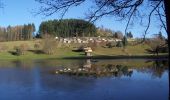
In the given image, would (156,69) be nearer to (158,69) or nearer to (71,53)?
(158,69)

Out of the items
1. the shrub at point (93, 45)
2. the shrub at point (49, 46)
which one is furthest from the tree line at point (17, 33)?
the shrub at point (93, 45)

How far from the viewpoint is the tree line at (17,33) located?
130 meters

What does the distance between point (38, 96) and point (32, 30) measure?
110 metres

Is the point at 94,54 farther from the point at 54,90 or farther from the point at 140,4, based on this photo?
the point at 140,4

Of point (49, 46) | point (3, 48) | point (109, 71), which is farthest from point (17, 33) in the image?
point (109, 71)

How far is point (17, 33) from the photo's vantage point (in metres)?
133

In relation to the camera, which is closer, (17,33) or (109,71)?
(109,71)

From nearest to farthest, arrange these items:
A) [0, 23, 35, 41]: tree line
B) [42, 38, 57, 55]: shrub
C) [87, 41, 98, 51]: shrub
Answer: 1. [42, 38, 57, 55]: shrub
2. [87, 41, 98, 51]: shrub
3. [0, 23, 35, 41]: tree line

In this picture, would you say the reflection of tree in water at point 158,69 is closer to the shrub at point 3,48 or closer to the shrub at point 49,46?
the shrub at point 49,46

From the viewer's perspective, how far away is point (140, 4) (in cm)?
574

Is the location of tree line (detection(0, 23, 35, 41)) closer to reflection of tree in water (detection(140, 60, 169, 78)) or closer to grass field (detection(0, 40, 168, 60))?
grass field (detection(0, 40, 168, 60))

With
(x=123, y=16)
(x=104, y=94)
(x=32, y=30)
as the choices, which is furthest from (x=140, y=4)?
(x=32, y=30)

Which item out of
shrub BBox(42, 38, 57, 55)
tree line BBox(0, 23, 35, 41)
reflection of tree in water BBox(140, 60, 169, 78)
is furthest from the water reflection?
tree line BBox(0, 23, 35, 41)

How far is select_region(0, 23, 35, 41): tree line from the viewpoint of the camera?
426 ft
